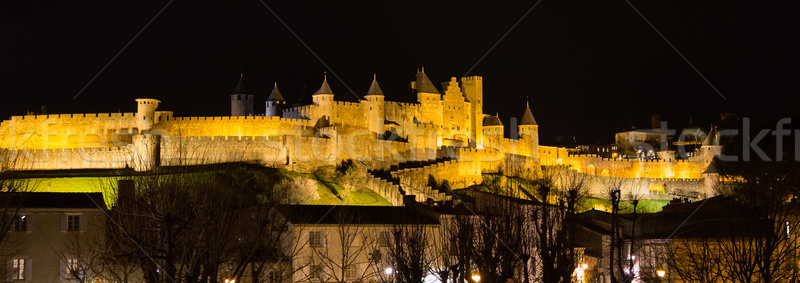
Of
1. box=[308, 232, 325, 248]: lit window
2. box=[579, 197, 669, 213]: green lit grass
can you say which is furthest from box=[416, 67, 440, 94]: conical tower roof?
box=[308, 232, 325, 248]: lit window

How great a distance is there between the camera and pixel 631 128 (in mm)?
167125

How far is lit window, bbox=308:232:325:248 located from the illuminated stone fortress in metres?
25.5

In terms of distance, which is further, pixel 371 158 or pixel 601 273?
pixel 371 158

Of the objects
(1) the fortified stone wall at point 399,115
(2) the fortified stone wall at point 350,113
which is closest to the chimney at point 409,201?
(2) the fortified stone wall at point 350,113

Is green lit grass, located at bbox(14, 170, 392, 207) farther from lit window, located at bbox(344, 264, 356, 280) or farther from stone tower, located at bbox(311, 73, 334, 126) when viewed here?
lit window, located at bbox(344, 264, 356, 280)

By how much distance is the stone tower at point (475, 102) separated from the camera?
11231cm

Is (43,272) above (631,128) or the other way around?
the other way around

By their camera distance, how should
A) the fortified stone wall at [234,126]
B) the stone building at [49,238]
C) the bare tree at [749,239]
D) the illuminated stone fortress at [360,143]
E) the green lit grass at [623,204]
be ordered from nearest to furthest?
the bare tree at [749,239], the stone building at [49,238], the illuminated stone fortress at [360,143], the green lit grass at [623,204], the fortified stone wall at [234,126]

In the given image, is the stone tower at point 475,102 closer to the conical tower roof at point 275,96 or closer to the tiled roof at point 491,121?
the tiled roof at point 491,121

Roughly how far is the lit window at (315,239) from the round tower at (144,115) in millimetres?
49329

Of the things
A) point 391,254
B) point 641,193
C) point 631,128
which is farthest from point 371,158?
point 631,128

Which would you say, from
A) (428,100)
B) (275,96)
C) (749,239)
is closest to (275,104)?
(275,96)

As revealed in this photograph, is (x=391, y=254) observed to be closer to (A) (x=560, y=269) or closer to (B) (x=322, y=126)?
(A) (x=560, y=269)

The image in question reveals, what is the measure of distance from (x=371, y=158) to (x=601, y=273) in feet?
132
